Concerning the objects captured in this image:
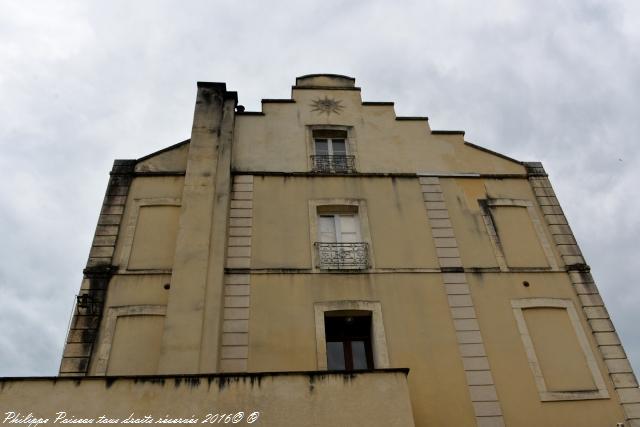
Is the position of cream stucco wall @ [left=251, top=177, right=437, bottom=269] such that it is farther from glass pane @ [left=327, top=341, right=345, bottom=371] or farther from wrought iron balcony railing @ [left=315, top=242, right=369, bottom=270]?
glass pane @ [left=327, top=341, right=345, bottom=371]

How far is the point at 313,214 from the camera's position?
1188cm

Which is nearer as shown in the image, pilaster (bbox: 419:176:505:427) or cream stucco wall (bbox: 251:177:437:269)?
pilaster (bbox: 419:176:505:427)

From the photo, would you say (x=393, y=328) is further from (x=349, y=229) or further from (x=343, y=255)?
(x=349, y=229)

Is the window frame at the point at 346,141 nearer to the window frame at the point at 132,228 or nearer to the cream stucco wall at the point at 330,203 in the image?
the cream stucco wall at the point at 330,203

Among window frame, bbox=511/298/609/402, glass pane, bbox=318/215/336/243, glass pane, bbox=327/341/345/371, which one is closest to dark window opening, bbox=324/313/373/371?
glass pane, bbox=327/341/345/371

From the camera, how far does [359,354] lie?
33.8 feet

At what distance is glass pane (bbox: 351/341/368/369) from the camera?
10.1 meters

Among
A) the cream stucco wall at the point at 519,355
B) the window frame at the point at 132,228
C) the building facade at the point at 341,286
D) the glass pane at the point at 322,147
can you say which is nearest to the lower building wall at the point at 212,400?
the building facade at the point at 341,286

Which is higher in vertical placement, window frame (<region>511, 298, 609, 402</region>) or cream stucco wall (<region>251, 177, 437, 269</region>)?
cream stucco wall (<region>251, 177, 437, 269</region>)

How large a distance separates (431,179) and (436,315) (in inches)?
150

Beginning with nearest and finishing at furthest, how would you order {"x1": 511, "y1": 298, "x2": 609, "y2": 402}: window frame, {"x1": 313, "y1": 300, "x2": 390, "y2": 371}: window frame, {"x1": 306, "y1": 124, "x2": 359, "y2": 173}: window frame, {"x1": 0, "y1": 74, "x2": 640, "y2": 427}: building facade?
1. {"x1": 0, "y1": 74, "x2": 640, "y2": 427}: building facade
2. {"x1": 511, "y1": 298, "x2": 609, "y2": 402}: window frame
3. {"x1": 313, "y1": 300, "x2": 390, "y2": 371}: window frame
4. {"x1": 306, "y1": 124, "x2": 359, "y2": 173}: window frame

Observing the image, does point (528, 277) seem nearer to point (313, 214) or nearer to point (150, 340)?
point (313, 214)

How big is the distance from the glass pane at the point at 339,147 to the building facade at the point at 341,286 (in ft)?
0.17

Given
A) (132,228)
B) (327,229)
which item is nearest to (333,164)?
(327,229)
